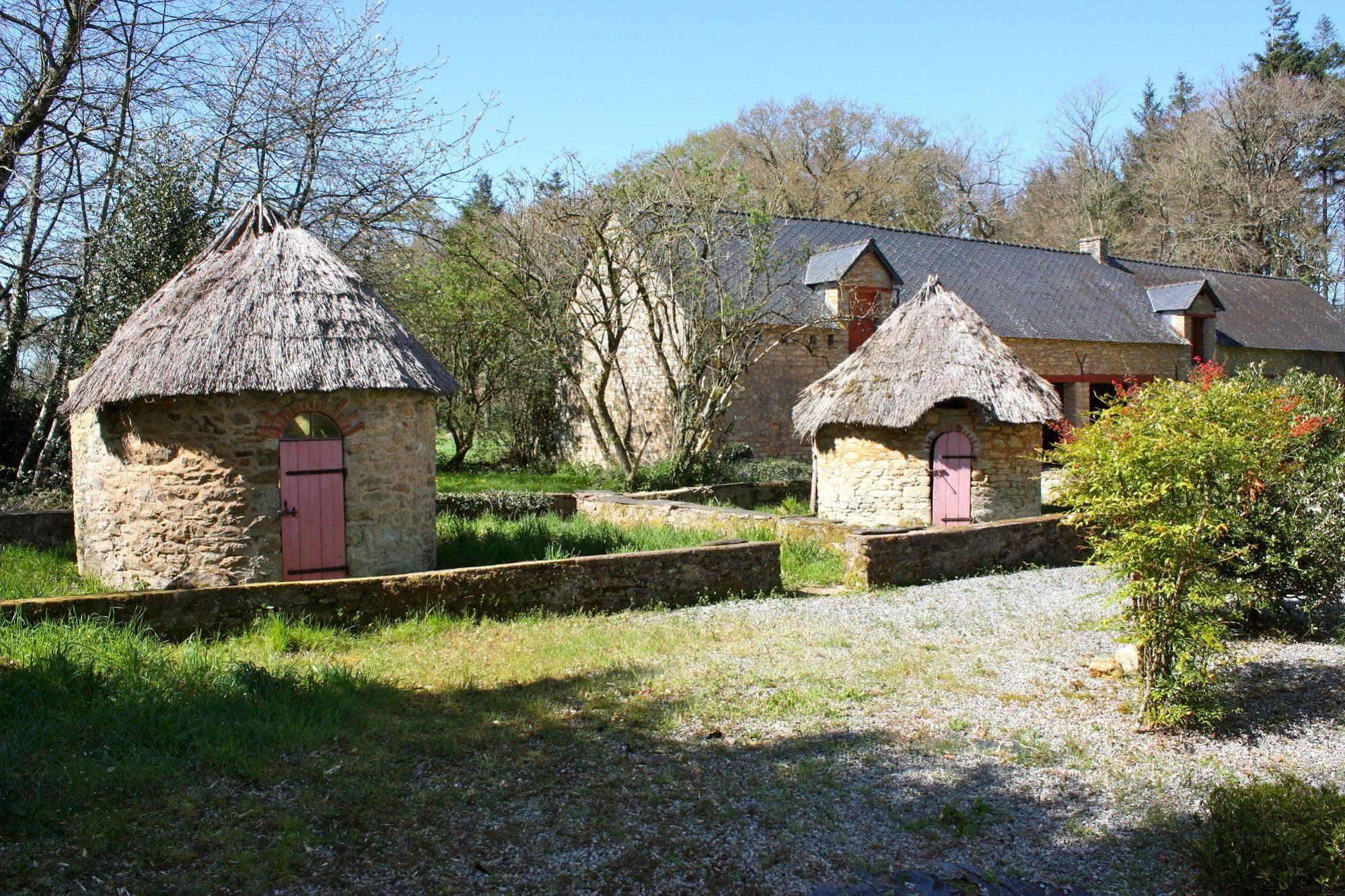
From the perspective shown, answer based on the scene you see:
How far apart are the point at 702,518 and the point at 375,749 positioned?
8384mm

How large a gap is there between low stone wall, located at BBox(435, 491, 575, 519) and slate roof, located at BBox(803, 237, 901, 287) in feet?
32.4

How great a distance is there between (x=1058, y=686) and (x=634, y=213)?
13083 millimetres

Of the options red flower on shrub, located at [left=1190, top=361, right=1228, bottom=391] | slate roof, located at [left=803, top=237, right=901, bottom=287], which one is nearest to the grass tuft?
red flower on shrub, located at [left=1190, top=361, right=1228, bottom=391]

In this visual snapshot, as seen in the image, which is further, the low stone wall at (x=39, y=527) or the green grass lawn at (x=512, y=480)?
the green grass lawn at (x=512, y=480)

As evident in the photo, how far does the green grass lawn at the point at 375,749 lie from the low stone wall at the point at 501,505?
22.1 feet

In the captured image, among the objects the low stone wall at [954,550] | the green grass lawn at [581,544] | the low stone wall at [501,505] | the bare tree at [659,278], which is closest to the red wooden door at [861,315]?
the bare tree at [659,278]

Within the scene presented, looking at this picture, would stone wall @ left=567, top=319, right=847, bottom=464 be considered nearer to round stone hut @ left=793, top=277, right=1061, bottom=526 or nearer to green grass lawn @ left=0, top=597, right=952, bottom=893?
round stone hut @ left=793, top=277, right=1061, bottom=526

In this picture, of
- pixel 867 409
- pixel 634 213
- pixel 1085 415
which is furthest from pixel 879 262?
pixel 1085 415

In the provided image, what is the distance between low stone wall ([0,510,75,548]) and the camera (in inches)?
508

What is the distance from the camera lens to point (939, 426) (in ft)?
50.0

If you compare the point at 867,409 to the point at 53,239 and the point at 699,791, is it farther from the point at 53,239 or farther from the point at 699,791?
the point at 53,239

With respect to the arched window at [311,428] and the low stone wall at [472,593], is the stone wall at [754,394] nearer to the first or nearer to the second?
the low stone wall at [472,593]

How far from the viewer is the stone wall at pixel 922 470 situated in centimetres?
1527

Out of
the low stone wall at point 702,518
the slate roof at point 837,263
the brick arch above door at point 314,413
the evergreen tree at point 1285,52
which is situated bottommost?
the low stone wall at point 702,518
